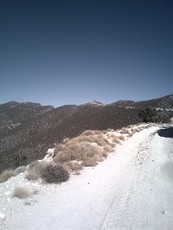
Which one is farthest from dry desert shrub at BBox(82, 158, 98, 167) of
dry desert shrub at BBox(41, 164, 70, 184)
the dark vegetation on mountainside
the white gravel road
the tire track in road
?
the dark vegetation on mountainside

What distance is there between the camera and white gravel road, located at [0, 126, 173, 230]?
620 cm

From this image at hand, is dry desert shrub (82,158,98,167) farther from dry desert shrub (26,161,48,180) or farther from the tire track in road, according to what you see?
dry desert shrub (26,161,48,180)

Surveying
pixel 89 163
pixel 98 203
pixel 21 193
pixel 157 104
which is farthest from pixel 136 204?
pixel 157 104

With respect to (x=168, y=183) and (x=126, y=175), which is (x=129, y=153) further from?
(x=168, y=183)

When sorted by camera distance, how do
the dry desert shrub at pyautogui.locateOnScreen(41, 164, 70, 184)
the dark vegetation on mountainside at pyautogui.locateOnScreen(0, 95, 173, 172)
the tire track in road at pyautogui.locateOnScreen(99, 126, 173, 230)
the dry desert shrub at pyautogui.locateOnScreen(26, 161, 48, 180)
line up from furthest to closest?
the dark vegetation on mountainside at pyautogui.locateOnScreen(0, 95, 173, 172) < the dry desert shrub at pyautogui.locateOnScreen(26, 161, 48, 180) < the dry desert shrub at pyautogui.locateOnScreen(41, 164, 70, 184) < the tire track in road at pyautogui.locateOnScreen(99, 126, 173, 230)

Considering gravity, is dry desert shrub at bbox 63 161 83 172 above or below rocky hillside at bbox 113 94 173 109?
below

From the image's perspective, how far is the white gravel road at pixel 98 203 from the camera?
20.4ft

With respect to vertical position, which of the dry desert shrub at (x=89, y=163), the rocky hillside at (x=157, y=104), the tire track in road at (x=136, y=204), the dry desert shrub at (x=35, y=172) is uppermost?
the rocky hillside at (x=157, y=104)

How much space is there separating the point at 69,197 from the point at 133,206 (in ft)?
7.31

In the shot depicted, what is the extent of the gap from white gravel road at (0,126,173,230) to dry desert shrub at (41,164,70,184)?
34 cm

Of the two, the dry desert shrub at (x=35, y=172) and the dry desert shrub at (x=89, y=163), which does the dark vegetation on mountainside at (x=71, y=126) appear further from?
the dry desert shrub at (x=35, y=172)

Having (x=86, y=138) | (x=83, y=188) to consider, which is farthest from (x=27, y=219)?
(x=86, y=138)

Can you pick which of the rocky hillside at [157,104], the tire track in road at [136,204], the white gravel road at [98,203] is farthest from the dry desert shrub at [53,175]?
the rocky hillside at [157,104]

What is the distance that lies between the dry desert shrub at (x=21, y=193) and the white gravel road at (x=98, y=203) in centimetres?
19
